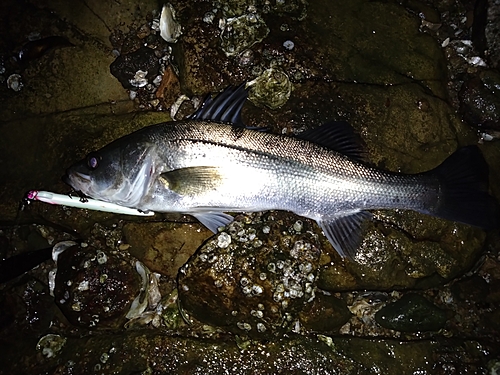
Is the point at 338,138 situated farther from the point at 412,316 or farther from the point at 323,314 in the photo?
the point at 412,316

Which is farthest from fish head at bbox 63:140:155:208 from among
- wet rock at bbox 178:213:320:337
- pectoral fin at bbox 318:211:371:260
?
pectoral fin at bbox 318:211:371:260

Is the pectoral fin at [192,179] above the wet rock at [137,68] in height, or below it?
below

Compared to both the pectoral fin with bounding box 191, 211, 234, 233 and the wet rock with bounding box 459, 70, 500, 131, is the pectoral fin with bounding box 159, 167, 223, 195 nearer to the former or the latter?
the pectoral fin with bounding box 191, 211, 234, 233

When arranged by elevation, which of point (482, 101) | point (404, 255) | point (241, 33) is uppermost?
point (241, 33)

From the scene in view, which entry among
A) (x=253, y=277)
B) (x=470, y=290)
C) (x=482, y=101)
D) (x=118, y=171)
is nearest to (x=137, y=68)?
(x=118, y=171)

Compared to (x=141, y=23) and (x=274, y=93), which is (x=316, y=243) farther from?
(x=141, y=23)

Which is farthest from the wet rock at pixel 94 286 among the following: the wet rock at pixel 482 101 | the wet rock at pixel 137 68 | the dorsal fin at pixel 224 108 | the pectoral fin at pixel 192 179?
the wet rock at pixel 482 101

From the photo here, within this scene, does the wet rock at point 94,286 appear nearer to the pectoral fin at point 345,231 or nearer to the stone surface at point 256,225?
the stone surface at point 256,225
